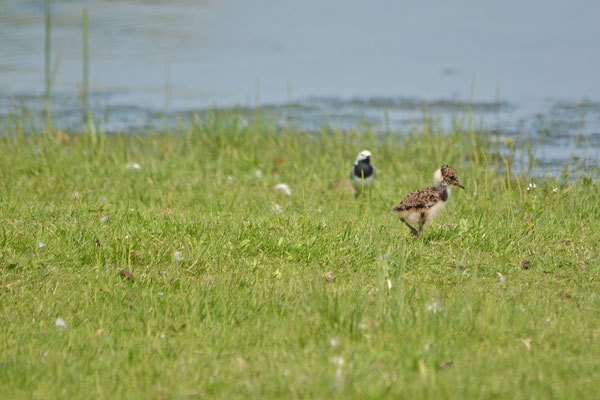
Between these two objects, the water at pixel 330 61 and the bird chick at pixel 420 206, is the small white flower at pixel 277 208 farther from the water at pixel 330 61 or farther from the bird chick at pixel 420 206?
the water at pixel 330 61

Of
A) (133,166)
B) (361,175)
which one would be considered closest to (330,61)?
(133,166)

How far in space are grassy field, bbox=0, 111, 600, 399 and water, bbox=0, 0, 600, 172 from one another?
9.86 ft

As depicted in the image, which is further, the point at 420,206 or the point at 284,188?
the point at 284,188

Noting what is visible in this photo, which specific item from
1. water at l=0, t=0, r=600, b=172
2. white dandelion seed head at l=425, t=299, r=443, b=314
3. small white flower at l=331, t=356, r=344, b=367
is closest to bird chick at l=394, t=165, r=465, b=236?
white dandelion seed head at l=425, t=299, r=443, b=314

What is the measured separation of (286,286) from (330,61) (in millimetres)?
14904

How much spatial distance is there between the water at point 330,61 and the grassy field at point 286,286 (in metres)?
3.01

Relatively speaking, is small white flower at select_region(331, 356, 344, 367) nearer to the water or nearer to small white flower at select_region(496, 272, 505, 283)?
small white flower at select_region(496, 272, 505, 283)

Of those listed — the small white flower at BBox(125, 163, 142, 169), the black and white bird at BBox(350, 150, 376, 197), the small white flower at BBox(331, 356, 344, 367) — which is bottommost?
the small white flower at BBox(331, 356, 344, 367)

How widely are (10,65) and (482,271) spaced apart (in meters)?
16.6

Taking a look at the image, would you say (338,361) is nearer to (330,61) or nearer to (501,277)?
(501,277)

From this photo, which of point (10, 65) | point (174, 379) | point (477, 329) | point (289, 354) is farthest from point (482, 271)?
point (10, 65)

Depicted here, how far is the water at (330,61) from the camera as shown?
14.9 meters

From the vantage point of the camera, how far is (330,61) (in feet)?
66.4

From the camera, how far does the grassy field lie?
4.50 metres
